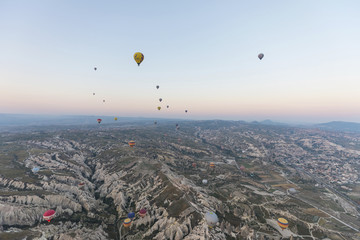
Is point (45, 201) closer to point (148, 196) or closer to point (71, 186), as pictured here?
point (71, 186)

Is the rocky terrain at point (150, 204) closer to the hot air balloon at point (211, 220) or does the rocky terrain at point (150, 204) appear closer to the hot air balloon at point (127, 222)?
the hot air balloon at point (211, 220)

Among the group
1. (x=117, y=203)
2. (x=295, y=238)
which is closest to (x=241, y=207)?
(x=295, y=238)

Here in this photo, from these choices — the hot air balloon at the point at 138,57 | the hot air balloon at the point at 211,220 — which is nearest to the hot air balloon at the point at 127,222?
the hot air balloon at the point at 211,220

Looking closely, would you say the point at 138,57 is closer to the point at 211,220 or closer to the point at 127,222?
the point at 127,222

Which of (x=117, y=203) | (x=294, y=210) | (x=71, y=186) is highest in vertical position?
(x=71, y=186)

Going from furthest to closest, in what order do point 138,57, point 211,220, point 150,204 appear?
point 138,57, point 150,204, point 211,220

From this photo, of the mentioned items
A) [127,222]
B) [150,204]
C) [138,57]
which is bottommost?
[127,222]

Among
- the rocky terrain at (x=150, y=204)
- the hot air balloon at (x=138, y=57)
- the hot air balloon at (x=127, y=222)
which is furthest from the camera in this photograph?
the hot air balloon at (x=138, y=57)

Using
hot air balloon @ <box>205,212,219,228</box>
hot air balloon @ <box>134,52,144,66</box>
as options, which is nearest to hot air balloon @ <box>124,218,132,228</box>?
hot air balloon @ <box>205,212,219,228</box>

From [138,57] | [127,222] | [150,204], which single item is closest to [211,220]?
[150,204]

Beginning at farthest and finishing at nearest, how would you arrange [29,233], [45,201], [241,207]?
[241,207]
[45,201]
[29,233]

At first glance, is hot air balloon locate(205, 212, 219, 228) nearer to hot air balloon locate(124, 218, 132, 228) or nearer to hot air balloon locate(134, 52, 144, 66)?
hot air balloon locate(124, 218, 132, 228)
